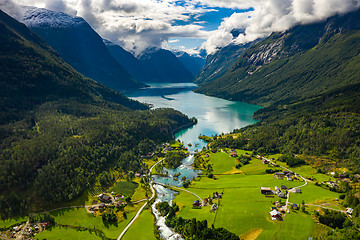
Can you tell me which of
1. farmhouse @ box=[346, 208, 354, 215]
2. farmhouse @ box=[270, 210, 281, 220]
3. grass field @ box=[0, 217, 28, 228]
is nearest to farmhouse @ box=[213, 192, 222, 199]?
farmhouse @ box=[270, 210, 281, 220]

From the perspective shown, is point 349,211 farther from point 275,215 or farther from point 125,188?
point 125,188

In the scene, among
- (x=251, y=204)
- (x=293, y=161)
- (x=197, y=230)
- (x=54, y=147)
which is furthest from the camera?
(x=293, y=161)

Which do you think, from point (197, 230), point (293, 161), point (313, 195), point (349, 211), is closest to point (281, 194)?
point (313, 195)

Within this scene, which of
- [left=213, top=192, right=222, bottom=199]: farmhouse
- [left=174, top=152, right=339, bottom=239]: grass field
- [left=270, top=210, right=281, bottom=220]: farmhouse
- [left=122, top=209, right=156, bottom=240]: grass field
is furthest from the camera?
[left=213, top=192, right=222, bottom=199]: farmhouse

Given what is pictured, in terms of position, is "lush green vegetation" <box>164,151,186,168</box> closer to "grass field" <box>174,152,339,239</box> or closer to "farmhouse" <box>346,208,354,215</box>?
"grass field" <box>174,152,339,239</box>

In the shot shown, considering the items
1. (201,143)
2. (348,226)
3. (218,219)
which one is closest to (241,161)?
(201,143)

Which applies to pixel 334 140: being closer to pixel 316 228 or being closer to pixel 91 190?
pixel 316 228

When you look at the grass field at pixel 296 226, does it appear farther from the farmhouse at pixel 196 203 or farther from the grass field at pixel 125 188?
the grass field at pixel 125 188
